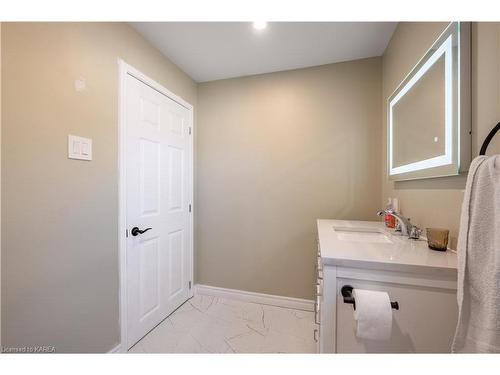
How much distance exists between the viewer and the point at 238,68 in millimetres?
2020

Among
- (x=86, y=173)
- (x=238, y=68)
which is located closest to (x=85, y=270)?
(x=86, y=173)

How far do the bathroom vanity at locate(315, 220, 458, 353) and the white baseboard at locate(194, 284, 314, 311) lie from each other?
4.27ft

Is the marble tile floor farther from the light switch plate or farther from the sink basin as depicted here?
the light switch plate

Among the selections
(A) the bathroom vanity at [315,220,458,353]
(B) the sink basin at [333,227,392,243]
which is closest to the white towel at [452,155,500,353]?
(A) the bathroom vanity at [315,220,458,353]

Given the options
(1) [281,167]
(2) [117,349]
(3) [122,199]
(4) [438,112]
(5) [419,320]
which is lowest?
(2) [117,349]

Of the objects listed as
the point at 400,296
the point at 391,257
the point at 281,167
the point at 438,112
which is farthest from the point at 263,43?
the point at 400,296

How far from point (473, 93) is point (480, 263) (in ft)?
2.18

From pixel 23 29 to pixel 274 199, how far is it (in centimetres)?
195

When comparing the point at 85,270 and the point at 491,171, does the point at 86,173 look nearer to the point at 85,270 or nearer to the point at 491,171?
the point at 85,270

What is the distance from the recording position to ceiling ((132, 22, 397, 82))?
148 cm

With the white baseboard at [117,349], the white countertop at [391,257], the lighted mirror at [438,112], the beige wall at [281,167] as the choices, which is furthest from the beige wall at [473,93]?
the white baseboard at [117,349]

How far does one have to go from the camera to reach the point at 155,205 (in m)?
1.74

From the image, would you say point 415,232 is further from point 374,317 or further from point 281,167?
point 281,167

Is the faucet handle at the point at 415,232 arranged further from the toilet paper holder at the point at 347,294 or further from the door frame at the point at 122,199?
the door frame at the point at 122,199
